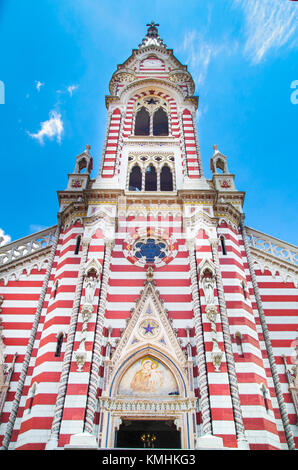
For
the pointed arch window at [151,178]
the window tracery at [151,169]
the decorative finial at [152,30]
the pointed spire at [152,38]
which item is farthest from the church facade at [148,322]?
the decorative finial at [152,30]

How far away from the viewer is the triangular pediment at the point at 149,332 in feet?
45.1

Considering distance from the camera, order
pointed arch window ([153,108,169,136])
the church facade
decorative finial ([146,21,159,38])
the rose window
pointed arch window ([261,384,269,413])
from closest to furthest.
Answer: the church facade < pointed arch window ([261,384,269,413]) < the rose window < pointed arch window ([153,108,169,136]) < decorative finial ([146,21,159,38])

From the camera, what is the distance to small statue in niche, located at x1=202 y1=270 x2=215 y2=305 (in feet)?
46.9

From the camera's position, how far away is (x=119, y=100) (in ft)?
84.3

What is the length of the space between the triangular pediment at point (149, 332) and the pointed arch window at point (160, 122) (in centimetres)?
1441

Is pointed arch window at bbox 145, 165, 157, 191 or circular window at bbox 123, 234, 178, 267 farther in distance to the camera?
pointed arch window at bbox 145, 165, 157, 191

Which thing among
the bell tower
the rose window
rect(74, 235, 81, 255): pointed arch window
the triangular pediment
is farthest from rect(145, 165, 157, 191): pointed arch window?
the triangular pediment

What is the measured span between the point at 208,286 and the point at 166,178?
935 centimetres

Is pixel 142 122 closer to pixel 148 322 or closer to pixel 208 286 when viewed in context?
pixel 208 286

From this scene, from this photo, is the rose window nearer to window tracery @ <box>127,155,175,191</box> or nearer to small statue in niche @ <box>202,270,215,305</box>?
small statue in niche @ <box>202,270,215,305</box>

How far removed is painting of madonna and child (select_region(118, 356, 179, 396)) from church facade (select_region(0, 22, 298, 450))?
36 millimetres

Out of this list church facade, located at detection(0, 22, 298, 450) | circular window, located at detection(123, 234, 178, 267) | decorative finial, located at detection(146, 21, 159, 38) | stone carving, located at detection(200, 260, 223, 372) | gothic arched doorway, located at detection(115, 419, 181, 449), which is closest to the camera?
church facade, located at detection(0, 22, 298, 450)

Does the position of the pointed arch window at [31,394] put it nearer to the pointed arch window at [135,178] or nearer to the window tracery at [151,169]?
the window tracery at [151,169]
